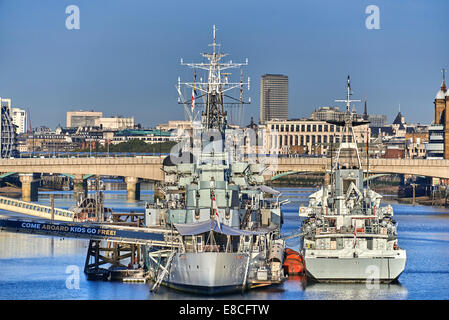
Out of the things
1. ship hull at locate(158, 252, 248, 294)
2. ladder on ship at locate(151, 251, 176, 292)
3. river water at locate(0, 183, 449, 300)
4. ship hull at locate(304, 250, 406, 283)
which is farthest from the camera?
ship hull at locate(304, 250, 406, 283)

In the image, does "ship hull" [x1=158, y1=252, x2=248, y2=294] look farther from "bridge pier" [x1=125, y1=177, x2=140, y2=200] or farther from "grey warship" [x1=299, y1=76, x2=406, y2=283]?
"bridge pier" [x1=125, y1=177, x2=140, y2=200]

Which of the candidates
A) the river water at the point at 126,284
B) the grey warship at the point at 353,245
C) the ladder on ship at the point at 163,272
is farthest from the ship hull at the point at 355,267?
the ladder on ship at the point at 163,272

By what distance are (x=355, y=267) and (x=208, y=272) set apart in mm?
13561

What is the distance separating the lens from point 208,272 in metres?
72.6

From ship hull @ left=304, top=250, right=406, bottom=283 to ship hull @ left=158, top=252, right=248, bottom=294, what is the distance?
292 inches

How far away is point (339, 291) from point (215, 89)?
23.8 meters

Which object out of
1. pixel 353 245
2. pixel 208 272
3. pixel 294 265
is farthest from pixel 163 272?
pixel 294 265

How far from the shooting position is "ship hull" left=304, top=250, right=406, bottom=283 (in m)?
80.6

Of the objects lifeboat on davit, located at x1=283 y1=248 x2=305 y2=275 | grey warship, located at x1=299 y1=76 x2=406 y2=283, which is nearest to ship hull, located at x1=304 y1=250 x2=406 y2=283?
grey warship, located at x1=299 y1=76 x2=406 y2=283

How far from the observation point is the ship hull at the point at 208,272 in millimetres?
72625

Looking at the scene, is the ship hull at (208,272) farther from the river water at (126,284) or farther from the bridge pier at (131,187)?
the bridge pier at (131,187)

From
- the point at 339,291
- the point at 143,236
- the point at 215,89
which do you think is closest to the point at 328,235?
the point at 339,291
